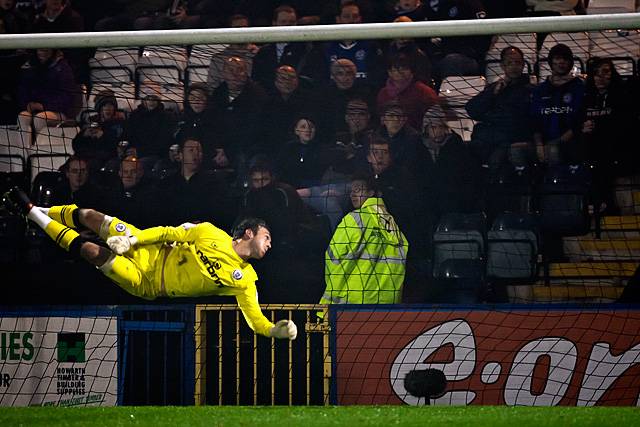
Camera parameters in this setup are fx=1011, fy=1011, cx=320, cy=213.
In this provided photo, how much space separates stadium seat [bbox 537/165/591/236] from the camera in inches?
280

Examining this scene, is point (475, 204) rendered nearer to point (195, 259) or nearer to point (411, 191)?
point (411, 191)

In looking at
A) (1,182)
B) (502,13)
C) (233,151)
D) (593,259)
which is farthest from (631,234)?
(1,182)

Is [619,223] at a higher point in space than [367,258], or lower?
higher

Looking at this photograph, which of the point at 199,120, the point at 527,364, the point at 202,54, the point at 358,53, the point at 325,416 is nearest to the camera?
the point at 325,416

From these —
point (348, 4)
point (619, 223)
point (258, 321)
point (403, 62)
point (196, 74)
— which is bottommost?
point (258, 321)

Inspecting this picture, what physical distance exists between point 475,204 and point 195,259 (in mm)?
2014

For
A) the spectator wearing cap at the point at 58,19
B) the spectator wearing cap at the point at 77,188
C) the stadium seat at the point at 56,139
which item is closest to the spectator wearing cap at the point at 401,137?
the spectator wearing cap at the point at 77,188

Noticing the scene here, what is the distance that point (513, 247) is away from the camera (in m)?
7.07

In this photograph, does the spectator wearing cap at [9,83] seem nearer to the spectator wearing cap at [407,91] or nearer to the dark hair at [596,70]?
Answer: the spectator wearing cap at [407,91]

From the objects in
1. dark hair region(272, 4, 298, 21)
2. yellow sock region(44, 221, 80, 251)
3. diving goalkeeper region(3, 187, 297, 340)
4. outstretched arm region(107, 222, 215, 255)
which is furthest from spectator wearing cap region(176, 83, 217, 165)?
dark hair region(272, 4, 298, 21)

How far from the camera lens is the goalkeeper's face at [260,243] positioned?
23.4ft

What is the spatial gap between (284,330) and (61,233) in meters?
1.70

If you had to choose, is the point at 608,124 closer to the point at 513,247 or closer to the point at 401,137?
the point at 513,247

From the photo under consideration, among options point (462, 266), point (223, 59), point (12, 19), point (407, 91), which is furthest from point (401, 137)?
point (12, 19)
